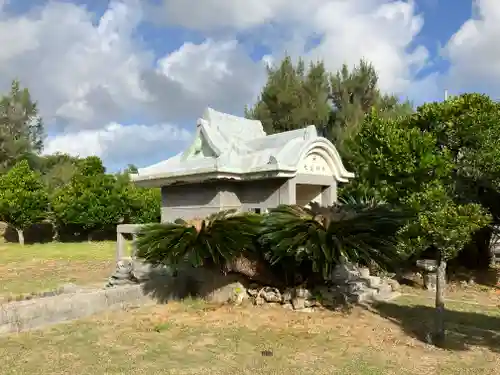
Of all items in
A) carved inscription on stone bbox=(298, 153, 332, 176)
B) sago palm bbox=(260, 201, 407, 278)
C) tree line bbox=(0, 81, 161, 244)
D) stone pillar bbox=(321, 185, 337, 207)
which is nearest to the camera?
sago palm bbox=(260, 201, 407, 278)

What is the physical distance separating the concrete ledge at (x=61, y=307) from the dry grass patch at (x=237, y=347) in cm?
25

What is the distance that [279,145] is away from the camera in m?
10.6

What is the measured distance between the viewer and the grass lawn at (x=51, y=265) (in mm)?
12711

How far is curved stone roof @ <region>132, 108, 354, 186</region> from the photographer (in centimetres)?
966

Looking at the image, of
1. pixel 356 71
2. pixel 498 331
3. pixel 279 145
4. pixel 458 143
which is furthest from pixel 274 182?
pixel 356 71

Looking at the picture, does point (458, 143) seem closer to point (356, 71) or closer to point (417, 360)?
point (417, 360)

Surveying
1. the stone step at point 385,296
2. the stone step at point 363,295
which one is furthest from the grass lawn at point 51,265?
the stone step at point 385,296

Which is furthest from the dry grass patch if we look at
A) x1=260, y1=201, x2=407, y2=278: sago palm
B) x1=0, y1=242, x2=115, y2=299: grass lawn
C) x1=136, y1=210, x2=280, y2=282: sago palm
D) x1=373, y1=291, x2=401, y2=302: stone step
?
x1=0, y1=242, x2=115, y2=299: grass lawn

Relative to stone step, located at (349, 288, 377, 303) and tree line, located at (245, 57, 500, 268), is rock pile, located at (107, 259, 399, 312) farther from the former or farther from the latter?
tree line, located at (245, 57, 500, 268)

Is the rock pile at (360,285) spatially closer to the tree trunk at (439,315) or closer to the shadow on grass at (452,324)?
the shadow on grass at (452,324)

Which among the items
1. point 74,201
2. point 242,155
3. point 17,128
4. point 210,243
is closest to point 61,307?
point 210,243

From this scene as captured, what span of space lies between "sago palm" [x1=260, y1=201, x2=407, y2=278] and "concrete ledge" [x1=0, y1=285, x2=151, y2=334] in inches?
113

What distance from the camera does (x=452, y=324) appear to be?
7.69m

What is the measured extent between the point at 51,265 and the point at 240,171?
1063 cm
